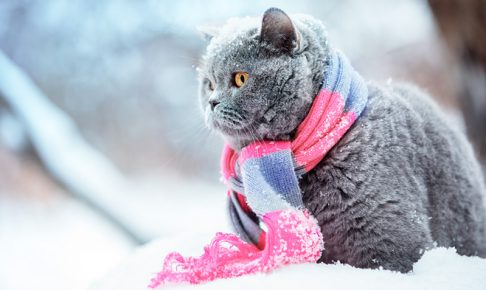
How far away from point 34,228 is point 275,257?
1.26m

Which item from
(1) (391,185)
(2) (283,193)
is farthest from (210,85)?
(1) (391,185)

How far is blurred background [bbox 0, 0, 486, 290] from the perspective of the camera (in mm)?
1627

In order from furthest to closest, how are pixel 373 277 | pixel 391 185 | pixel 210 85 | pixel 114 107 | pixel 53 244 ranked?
pixel 114 107
pixel 53 244
pixel 210 85
pixel 391 185
pixel 373 277

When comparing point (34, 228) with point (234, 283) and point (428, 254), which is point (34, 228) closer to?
point (234, 283)

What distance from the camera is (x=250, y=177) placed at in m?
0.78

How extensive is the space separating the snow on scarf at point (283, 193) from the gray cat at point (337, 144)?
0.09 feet

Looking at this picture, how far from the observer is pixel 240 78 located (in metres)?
0.81

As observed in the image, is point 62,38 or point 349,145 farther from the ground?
point 62,38

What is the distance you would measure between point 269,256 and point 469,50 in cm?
96

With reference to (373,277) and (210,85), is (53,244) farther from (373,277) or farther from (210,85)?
(373,277)

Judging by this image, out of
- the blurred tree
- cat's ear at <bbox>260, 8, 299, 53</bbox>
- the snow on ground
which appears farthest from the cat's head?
the blurred tree

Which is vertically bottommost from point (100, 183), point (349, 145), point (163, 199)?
point (349, 145)

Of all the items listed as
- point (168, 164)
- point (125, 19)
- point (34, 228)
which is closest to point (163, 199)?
point (168, 164)

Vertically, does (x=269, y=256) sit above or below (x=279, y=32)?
below
